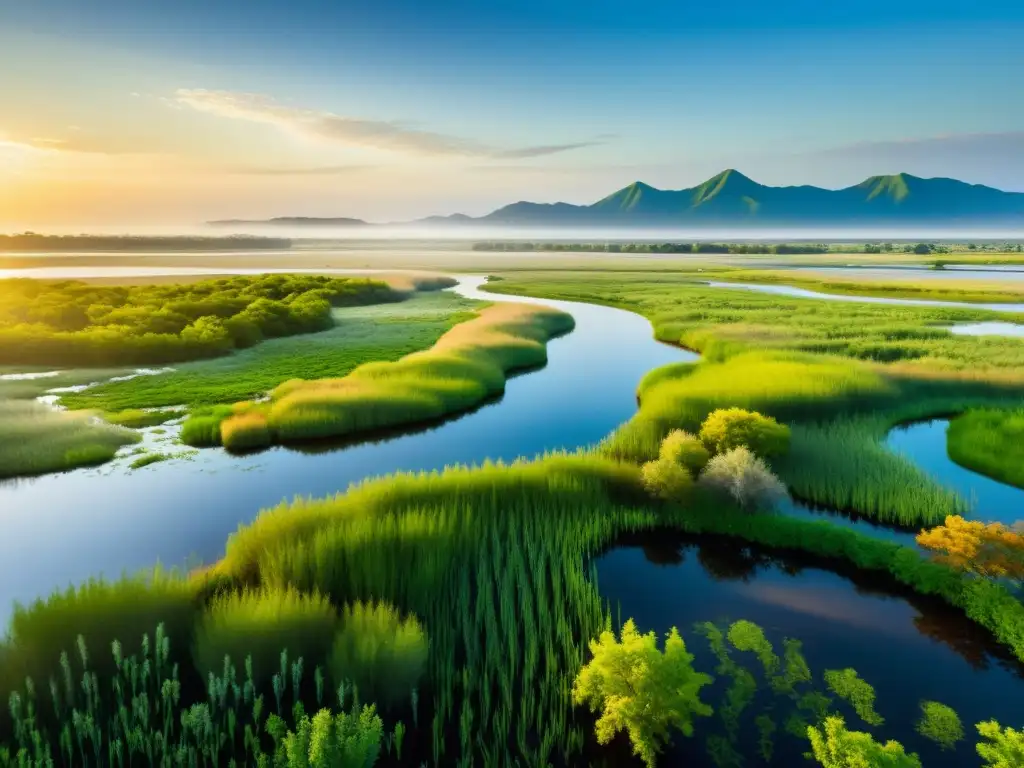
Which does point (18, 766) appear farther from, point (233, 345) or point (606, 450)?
point (233, 345)

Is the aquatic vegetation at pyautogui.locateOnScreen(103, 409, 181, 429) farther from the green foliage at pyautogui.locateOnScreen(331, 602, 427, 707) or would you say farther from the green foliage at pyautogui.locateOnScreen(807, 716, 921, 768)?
the green foliage at pyautogui.locateOnScreen(807, 716, 921, 768)

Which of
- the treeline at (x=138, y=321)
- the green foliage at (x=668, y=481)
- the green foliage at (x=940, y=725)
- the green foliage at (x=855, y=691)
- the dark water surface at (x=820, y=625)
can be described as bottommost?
the dark water surface at (x=820, y=625)

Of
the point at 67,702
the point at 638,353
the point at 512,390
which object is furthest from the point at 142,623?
the point at 638,353

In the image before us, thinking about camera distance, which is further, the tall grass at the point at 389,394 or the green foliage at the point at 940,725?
the tall grass at the point at 389,394

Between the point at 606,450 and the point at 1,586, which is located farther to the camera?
the point at 606,450

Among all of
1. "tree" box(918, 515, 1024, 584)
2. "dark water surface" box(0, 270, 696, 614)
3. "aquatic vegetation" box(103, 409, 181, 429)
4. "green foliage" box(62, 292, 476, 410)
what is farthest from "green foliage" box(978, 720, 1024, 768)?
"green foliage" box(62, 292, 476, 410)

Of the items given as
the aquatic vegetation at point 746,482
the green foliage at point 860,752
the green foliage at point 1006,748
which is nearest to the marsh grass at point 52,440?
the aquatic vegetation at point 746,482

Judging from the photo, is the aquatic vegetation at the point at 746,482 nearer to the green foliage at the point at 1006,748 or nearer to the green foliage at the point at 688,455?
the green foliage at the point at 688,455
